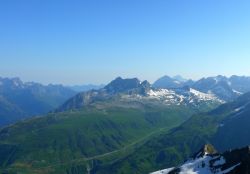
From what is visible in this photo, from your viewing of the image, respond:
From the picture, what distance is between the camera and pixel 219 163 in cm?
15862

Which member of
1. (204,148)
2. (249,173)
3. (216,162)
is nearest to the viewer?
(249,173)

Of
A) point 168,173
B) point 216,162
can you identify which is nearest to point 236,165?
point 216,162

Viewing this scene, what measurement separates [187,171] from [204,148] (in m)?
27.4

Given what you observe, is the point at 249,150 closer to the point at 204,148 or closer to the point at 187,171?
the point at 187,171

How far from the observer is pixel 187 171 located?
548ft

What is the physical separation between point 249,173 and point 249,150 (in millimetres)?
17962

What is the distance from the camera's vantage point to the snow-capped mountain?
457 feet

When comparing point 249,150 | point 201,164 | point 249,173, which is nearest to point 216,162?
point 201,164

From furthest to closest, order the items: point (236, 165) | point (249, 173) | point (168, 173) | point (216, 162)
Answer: point (168, 173)
point (216, 162)
point (236, 165)
point (249, 173)

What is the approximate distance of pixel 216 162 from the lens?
161750mm

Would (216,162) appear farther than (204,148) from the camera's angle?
No

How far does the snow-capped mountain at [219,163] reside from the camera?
5487 inches

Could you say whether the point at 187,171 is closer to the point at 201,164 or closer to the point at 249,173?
the point at 201,164

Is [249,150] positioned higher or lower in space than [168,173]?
higher
